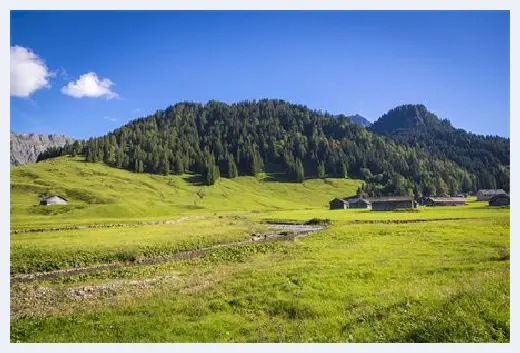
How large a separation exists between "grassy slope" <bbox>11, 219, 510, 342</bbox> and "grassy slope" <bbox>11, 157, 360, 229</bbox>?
5701 centimetres

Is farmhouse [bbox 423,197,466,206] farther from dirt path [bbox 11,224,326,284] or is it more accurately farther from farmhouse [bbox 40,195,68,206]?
farmhouse [bbox 40,195,68,206]

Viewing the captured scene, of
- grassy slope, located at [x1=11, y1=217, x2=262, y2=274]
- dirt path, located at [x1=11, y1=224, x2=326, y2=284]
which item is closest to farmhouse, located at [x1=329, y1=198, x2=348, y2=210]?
dirt path, located at [x1=11, y1=224, x2=326, y2=284]

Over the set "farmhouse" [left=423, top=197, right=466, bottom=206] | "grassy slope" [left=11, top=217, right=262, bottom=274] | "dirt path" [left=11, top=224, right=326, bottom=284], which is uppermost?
"farmhouse" [left=423, top=197, right=466, bottom=206]

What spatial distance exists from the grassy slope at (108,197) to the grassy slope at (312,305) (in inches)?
2245

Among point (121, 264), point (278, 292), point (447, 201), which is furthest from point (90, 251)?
point (447, 201)

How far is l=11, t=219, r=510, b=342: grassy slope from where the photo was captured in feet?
57.8

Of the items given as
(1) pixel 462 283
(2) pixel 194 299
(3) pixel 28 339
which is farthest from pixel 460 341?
(3) pixel 28 339

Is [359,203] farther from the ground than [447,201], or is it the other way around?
[447,201]

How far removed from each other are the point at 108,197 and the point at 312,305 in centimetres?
11487

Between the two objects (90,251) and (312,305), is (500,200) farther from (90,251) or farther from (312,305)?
(90,251)

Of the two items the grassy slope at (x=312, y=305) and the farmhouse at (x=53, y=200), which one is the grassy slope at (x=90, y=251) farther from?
the farmhouse at (x=53, y=200)

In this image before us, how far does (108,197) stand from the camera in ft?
407
